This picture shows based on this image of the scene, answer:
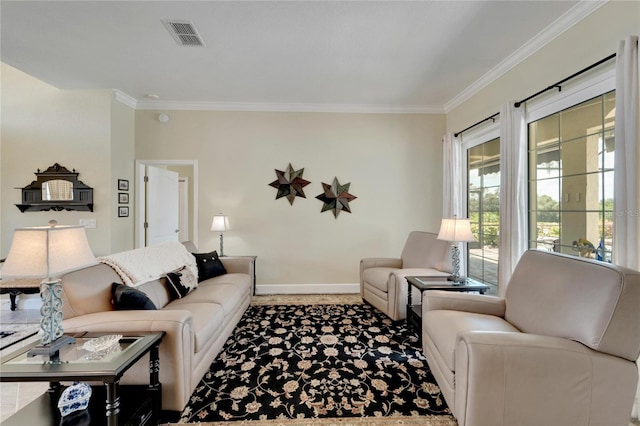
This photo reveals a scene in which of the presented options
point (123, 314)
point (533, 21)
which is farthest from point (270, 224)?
point (533, 21)

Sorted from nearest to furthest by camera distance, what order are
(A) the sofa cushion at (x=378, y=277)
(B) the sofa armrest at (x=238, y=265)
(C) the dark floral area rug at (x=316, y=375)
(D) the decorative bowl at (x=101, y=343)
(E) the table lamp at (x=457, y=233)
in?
(D) the decorative bowl at (x=101, y=343), (C) the dark floral area rug at (x=316, y=375), (E) the table lamp at (x=457, y=233), (A) the sofa cushion at (x=378, y=277), (B) the sofa armrest at (x=238, y=265)

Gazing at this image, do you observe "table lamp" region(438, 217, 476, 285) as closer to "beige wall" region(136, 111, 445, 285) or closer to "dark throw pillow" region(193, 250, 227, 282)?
"beige wall" region(136, 111, 445, 285)

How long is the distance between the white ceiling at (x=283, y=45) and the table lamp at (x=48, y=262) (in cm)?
188

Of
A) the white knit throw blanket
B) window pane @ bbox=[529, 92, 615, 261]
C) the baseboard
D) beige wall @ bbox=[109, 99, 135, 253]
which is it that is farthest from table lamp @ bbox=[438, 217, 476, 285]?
beige wall @ bbox=[109, 99, 135, 253]

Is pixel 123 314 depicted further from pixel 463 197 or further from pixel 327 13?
pixel 463 197

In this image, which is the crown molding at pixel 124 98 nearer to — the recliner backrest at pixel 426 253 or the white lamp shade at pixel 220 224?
the white lamp shade at pixel 220 224

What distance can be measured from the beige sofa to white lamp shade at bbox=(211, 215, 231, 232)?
156 cm

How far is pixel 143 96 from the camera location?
4062 millimetres

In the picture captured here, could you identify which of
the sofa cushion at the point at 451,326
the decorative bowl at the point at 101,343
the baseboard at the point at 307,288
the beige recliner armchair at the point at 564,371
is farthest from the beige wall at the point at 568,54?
the decorative bowl at the point at 101,343

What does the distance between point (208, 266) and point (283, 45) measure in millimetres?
2560

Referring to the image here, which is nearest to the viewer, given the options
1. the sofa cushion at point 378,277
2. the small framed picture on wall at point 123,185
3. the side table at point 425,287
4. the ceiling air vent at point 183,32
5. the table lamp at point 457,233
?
the ceiling air vent at point 183,32

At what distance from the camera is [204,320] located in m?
2.16

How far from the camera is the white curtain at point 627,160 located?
1.76 metres

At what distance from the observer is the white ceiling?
7.43ft
